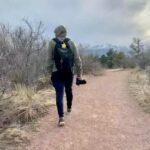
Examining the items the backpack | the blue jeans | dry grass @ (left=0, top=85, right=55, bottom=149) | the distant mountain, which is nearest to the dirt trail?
dry grass @ (left=0, top=85, right=55, bottom=149)

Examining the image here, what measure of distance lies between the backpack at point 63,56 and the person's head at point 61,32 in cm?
8

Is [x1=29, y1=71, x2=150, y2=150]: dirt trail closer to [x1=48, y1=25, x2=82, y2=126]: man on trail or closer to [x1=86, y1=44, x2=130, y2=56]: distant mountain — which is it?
[x1=48, y1=25, x2=82, y2=126]: man on trail

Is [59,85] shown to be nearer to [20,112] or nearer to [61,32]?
[61,32]

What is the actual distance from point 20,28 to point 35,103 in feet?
19.4

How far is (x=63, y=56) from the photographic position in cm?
861

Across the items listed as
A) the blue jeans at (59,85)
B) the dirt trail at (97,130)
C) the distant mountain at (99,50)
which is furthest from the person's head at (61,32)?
the distant mountain at (99,50)

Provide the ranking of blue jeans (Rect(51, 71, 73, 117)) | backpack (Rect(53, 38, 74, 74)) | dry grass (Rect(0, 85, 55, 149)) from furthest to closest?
blue jeans (Rect(51, 71, 73, 117)) < backpack (Rect(53, 38, 74, 74)) < dry grass (Rect(0, 85, 55, 149))

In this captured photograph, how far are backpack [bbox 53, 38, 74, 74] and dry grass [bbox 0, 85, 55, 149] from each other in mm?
A: 1426

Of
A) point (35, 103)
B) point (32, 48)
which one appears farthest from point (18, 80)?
point (35, 103)

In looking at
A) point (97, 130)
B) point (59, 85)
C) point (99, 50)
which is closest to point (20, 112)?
point (59, 85)

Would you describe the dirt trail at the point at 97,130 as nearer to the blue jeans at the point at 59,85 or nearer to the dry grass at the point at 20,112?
the dry grass at the point at 20,112

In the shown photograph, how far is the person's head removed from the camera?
8648mm

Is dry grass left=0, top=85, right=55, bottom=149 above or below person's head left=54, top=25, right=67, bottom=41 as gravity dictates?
below

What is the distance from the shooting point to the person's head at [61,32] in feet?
28.4
